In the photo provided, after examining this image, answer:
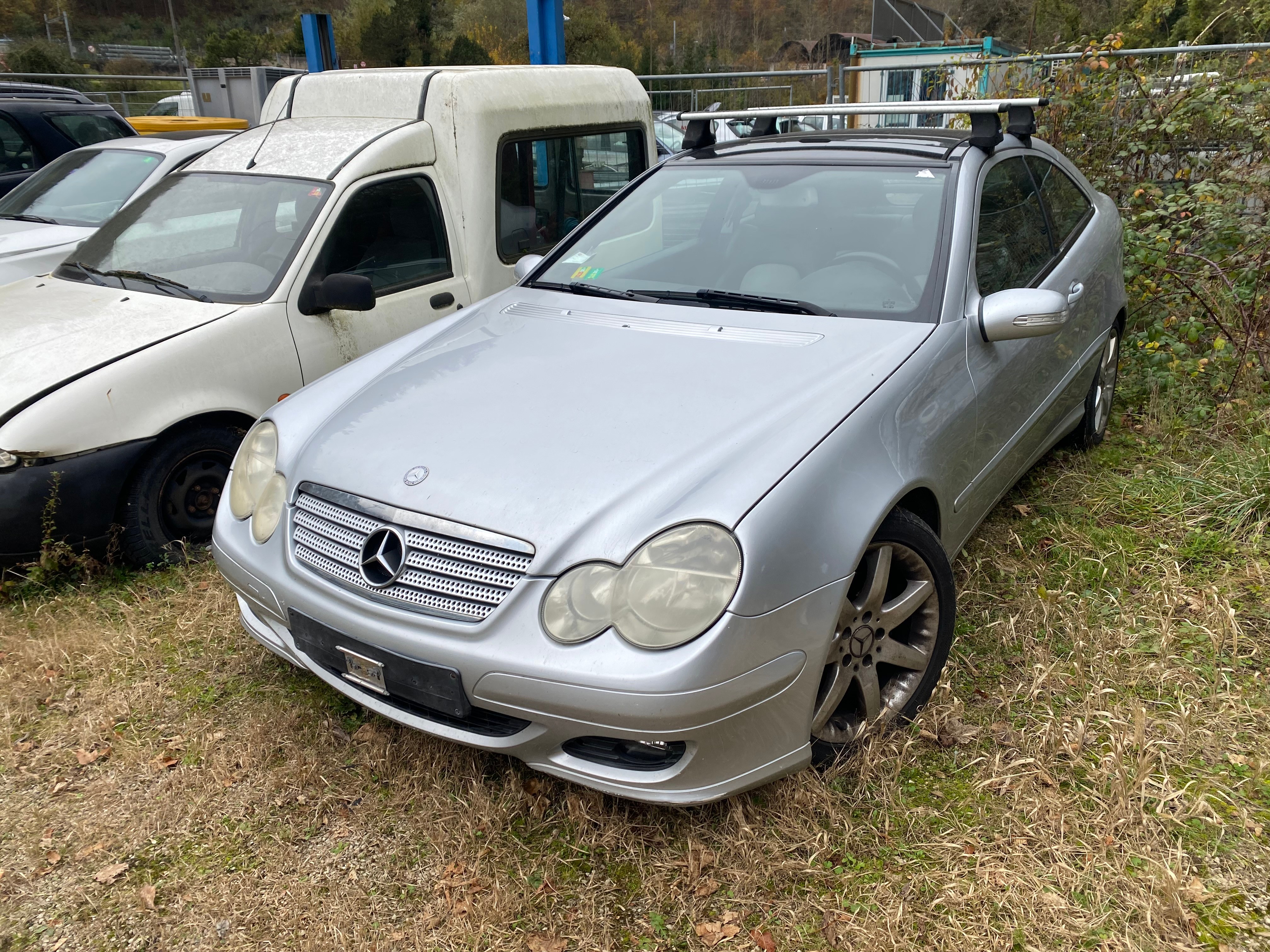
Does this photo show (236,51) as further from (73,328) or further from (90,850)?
(90,850)

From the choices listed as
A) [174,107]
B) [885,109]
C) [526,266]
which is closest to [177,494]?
[526,266]

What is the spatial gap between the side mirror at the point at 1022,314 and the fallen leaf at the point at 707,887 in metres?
1.84

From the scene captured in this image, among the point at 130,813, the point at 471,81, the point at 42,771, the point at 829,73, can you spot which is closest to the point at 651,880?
the point at 130,813

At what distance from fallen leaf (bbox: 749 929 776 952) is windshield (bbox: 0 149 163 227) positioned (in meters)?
6.41

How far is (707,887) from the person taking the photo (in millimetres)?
2283

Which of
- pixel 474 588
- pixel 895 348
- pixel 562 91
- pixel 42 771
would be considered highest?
pixel 562 91

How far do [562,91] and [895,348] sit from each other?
11.5 ft

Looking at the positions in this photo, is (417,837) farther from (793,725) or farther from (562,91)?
(562,91)

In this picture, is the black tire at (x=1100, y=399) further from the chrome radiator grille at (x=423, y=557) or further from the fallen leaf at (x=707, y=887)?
the chrome radiator grille at (x=423, y=557)

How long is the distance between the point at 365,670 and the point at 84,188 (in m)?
6.05

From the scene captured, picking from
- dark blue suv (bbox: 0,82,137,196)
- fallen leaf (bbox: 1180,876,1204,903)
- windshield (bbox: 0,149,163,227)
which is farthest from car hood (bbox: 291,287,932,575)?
dark blue suv (bbox: 0,82,137,196)

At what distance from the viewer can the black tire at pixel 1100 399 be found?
4.40 meters

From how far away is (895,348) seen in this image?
272 centimetres

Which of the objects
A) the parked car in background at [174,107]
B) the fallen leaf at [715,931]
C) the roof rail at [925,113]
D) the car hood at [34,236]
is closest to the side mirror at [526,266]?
the roof rail at [925,113]
